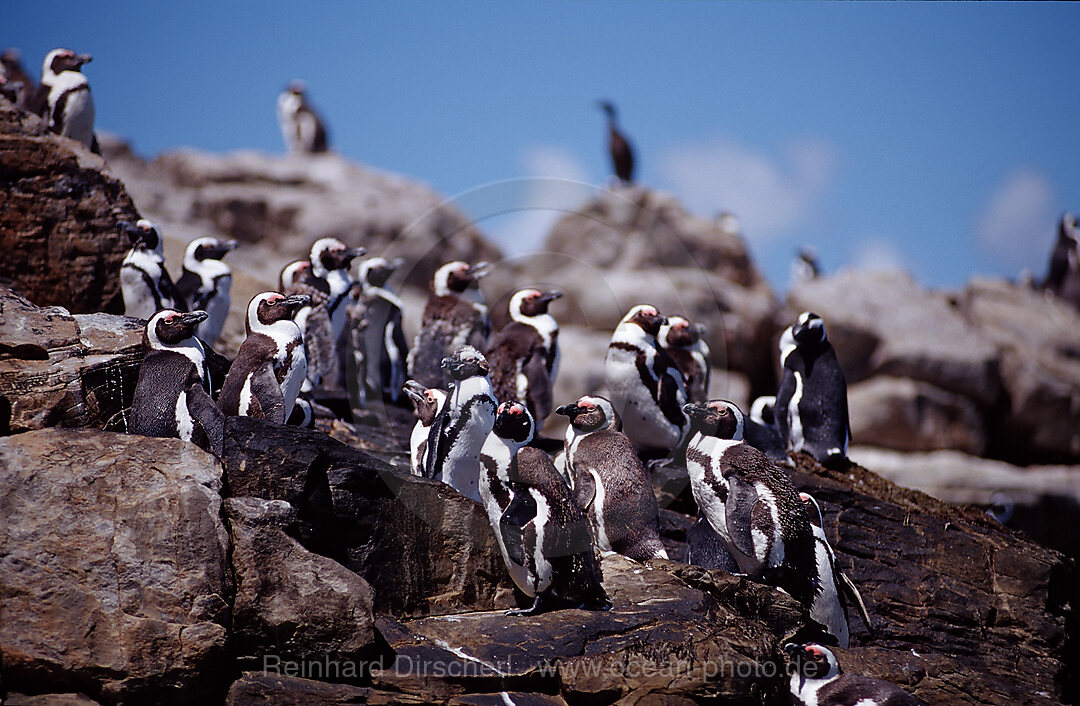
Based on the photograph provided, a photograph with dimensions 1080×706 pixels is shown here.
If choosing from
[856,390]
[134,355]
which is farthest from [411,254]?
[134,355]

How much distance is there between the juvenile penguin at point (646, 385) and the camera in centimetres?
827

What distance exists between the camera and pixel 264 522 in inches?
200

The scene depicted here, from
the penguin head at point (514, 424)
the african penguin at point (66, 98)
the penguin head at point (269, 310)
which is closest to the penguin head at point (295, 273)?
the penguin head at point (269, 310)

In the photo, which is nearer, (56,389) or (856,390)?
(56,389)

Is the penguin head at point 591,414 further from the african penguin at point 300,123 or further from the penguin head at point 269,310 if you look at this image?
the african penguin at point 300,123

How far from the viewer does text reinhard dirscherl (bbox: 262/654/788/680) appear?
15.4 ft

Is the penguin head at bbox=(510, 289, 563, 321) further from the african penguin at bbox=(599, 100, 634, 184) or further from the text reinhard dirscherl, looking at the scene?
the african penguin at bbox=(599, 100, 634, 184)

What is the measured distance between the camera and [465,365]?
643 centimetres

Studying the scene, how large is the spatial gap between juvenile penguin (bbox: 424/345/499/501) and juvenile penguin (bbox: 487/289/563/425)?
6.53 ft

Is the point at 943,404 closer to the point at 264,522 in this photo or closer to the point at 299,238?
the point at 299,238

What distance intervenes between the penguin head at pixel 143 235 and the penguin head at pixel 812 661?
6.66 metres

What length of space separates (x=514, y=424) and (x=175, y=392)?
2.06 m

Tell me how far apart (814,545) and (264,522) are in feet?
11.3

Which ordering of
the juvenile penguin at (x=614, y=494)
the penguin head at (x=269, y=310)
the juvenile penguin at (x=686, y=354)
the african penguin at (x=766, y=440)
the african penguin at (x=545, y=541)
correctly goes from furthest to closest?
the juvenile penguin at (x=686, y=354), the african penguin at (x=766, y=440), the penguin head at (x=269, y=310), the juvenile penguin at (x=614, y=494), the african penguin at (x=545, y=541)
